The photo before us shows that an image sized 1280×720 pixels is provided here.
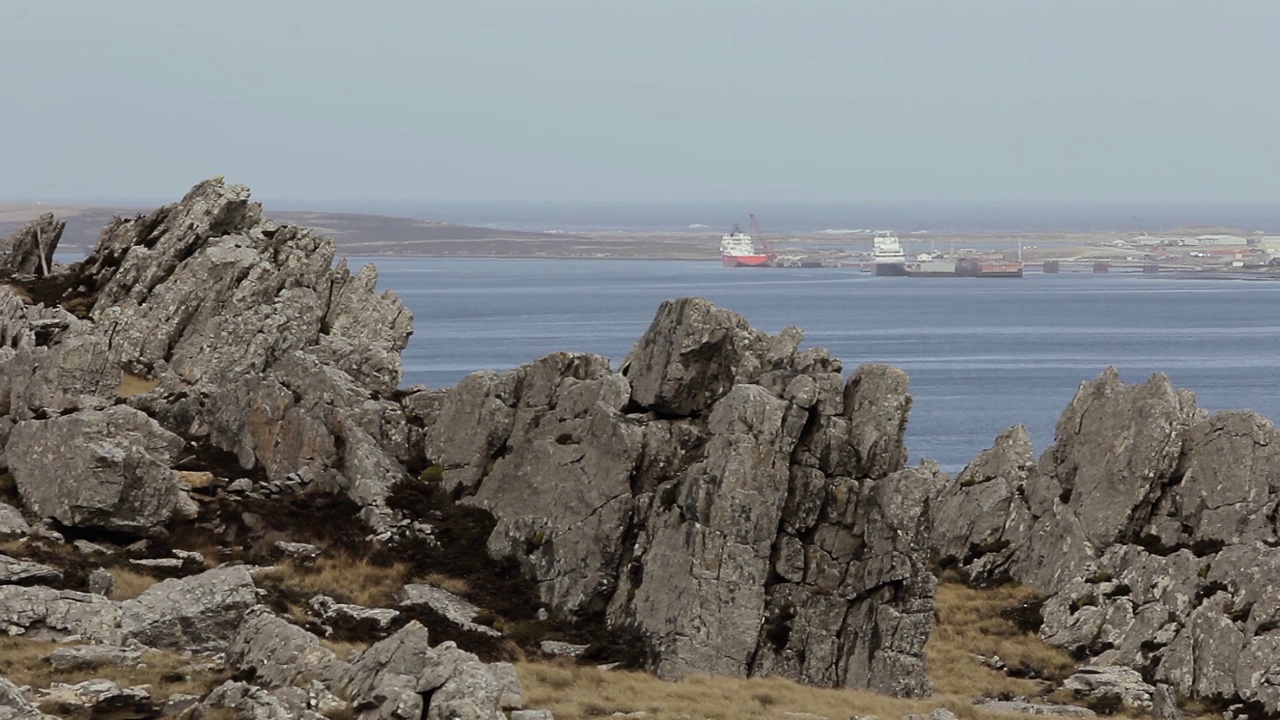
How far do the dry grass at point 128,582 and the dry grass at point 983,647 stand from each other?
19600 millimetres

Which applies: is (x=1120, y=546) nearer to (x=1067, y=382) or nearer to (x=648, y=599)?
(x=648, y=599)

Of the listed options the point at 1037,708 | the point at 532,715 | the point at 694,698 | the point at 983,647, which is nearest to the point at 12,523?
the point at 532,715

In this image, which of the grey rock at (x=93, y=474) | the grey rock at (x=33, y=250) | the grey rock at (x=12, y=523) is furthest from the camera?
the grey rock at (x=33, y=250)

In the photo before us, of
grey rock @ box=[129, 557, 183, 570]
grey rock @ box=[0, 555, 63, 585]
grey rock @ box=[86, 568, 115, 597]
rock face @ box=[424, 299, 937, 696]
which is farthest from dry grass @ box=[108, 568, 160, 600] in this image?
rock face @ box=[424, 299, 937, 696]

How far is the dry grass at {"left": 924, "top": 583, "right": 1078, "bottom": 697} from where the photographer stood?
3997 centimetres

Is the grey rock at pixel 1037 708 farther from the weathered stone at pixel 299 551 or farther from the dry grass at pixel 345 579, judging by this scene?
the weathered stone at pixel 299 551

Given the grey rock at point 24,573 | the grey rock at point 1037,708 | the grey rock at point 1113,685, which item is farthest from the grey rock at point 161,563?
the grey rock at point 1113,685

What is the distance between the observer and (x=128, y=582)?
33.7m

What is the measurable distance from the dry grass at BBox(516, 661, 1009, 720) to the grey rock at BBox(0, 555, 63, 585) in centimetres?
999

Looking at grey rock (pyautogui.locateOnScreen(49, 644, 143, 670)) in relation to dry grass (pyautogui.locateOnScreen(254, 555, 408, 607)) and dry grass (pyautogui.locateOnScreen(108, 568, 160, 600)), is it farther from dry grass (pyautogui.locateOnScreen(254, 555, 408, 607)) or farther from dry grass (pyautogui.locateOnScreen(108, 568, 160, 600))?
dry grass (pyautogui.locateOnScreen(254, 555, 408, 607))

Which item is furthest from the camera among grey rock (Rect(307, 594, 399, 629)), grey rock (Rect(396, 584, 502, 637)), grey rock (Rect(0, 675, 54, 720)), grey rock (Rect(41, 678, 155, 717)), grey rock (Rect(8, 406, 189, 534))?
grey rock (Rect(8, 406, 189, 534))

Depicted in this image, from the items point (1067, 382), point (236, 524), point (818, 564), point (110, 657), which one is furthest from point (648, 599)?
point (1067, 382)

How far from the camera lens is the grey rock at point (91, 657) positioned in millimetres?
26000

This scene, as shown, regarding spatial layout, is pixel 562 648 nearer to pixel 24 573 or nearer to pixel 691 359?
pixel 691 359
